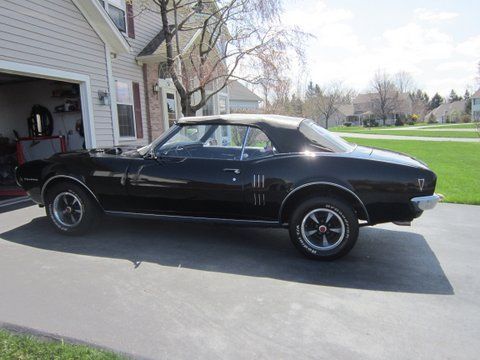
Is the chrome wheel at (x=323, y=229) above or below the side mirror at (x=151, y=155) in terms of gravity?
below

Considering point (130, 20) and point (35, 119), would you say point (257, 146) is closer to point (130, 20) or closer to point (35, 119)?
point (35, 119)

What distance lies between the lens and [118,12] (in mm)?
11539

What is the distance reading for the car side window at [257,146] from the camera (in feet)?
14.7

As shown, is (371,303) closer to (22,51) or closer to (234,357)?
(234,357)

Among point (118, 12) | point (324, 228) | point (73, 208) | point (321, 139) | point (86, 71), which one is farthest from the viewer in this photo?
point (118, 12)

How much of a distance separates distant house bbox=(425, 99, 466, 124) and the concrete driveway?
84.1 m

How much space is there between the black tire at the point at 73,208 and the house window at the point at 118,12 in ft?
25.5

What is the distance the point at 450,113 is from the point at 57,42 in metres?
91.3

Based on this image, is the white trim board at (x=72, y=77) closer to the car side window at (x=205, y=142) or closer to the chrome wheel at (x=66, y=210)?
the chrome wheel at (x=66, y=210)

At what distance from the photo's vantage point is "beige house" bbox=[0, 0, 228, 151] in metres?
7.36

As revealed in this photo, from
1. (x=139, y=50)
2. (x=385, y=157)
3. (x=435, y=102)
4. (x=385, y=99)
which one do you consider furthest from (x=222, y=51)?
(x=435, y=102)

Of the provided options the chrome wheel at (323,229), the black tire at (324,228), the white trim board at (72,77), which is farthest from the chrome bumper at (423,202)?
the white trim board at (72,77)

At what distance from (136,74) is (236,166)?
8.90m

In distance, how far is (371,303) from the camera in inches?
131
